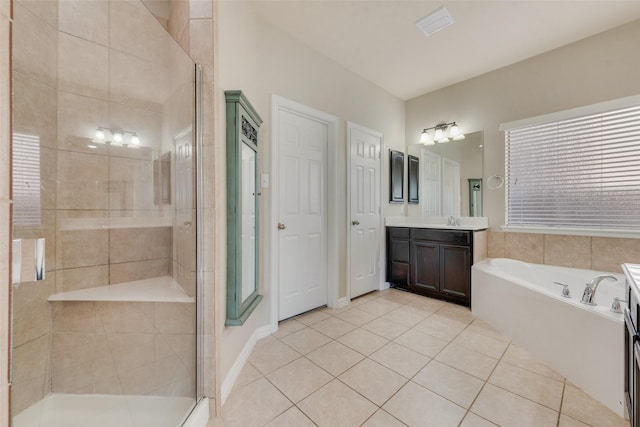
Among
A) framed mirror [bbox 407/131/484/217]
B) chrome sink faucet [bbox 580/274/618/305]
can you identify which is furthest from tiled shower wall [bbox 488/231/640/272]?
chrome sink faucet [bbox 580/274/618/305]

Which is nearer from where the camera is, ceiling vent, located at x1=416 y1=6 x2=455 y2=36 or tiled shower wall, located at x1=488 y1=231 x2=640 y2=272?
ceiling vent, located at x1=416 y1=6 x2=455 y2=36

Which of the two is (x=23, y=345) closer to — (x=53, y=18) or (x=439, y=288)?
(x=53, y=18)

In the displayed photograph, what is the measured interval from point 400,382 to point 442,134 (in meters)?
3.06

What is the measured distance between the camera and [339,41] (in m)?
2.48

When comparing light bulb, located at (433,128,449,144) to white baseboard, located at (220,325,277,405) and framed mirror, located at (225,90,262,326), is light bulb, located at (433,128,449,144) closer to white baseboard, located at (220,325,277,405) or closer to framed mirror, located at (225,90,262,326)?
framed mirror, located at (225,90,262,326)

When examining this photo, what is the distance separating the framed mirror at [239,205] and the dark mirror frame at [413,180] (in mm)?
2624

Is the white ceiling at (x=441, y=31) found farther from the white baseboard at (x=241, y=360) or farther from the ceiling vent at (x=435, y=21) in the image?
the white baseboard at (x=241, y=360)

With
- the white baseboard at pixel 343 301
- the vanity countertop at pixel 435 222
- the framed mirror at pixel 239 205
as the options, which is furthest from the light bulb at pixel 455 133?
the framed mirror at pixel 239 205

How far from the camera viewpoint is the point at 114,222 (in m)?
1.35

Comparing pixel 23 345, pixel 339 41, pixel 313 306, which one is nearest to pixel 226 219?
pixel 23 345

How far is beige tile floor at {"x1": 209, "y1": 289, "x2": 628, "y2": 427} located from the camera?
4.24 feet

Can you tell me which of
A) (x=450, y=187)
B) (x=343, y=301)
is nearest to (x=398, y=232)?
(x=450, y=187)

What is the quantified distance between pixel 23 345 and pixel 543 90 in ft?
14.3

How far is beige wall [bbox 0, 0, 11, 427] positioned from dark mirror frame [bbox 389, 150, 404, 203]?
11.2ft
